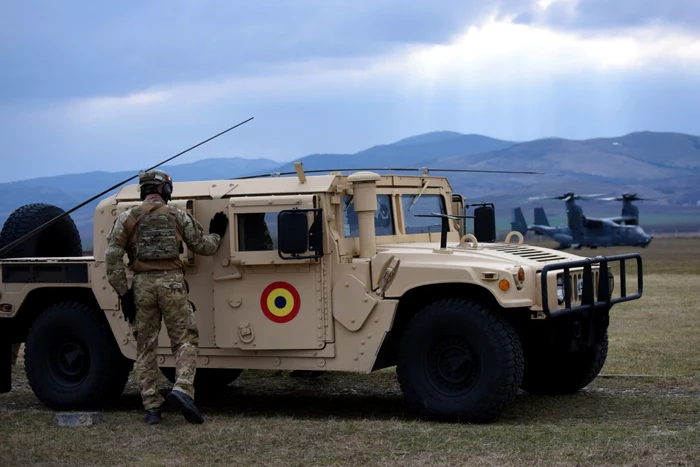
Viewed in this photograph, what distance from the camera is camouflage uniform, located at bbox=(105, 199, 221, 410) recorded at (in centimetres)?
798

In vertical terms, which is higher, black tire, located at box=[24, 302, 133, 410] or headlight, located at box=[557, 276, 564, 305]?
headlight, located at box=[557, 276, 564, 305]

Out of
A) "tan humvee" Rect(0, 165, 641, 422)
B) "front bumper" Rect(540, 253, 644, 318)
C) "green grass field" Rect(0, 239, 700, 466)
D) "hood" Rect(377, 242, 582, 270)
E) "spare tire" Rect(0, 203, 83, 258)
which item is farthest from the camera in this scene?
"spare tire" Rect(0, 203, 83, 258)

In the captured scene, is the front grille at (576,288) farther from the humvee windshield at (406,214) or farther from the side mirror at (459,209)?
the side mirror at (459,209)

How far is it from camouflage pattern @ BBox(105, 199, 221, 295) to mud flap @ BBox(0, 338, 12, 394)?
216 cm

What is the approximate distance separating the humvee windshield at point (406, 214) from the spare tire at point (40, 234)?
3.11m

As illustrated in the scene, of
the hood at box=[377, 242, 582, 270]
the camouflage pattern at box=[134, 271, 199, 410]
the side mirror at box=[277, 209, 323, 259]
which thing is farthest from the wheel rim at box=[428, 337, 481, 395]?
the camouflage pattern at box=[134, 271, 199, 410]

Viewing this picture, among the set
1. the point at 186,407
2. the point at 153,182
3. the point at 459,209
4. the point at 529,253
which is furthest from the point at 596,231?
the point at 186,407

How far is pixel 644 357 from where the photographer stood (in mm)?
11883

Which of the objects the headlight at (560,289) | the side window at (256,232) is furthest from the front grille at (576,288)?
the side window at (256,232)

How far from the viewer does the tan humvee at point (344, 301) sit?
7684 mm

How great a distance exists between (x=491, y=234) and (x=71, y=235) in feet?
13.3

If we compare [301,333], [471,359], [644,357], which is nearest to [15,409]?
[301,333]

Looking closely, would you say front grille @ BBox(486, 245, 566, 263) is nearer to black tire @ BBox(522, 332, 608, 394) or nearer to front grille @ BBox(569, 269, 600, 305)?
front grille @ BBox(569, 269, 600, 305)

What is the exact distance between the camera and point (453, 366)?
7.77 meters
